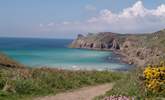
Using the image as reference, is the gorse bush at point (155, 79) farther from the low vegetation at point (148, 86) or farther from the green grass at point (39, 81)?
the green grass at point (39, 81)

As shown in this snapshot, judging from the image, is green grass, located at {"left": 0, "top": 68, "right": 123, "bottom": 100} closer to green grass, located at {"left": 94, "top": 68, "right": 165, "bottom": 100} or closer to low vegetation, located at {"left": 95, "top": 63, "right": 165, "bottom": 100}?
green grass, located at {"left": 94, "top": 68, "right": 165, "bottom": 100}

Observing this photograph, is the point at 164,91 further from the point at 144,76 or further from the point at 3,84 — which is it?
the point at 3,84

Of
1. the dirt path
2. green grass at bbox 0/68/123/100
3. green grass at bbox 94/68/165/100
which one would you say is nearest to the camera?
green grass at bbox 94/68/165/100

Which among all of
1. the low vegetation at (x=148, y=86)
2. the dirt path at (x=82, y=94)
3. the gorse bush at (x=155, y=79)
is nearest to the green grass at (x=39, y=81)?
the dirt path at (x=82, y=94)

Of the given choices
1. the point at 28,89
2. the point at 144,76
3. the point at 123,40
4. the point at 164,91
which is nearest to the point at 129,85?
the point at 144,76

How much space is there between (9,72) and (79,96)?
4.70 meters

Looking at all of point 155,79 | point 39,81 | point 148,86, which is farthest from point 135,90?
point 39,81

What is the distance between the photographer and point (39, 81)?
71.9ft

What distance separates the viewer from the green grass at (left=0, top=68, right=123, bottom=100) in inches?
787

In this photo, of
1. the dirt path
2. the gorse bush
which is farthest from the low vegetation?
the dirt path

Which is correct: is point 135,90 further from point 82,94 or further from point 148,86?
point 82,94

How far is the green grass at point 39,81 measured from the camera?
20000mm

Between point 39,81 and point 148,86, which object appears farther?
point 39,81

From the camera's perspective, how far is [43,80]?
880 inches
